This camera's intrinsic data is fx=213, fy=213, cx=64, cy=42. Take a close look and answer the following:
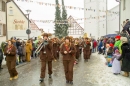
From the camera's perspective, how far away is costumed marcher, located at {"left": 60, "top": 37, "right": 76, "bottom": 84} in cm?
862

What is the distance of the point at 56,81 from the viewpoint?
29.6ft

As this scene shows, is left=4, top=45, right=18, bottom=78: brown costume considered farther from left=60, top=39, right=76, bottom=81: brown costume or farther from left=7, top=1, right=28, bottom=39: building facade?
left=7, top=1, right=28, bottom=39: building facade

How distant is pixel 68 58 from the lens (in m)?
8.73

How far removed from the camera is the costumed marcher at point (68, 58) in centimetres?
862

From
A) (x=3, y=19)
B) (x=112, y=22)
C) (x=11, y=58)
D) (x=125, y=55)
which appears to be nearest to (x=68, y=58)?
(x=11, y=58)

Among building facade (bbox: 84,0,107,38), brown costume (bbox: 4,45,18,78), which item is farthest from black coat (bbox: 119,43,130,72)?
building facade (bbox: 84,0,107,38)

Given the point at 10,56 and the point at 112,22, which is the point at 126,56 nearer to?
the point at 10,56

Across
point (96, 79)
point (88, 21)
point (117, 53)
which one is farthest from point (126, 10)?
point (88, 21)

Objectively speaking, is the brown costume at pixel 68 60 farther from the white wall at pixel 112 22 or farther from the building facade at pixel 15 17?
the white wall at pixel 112 22

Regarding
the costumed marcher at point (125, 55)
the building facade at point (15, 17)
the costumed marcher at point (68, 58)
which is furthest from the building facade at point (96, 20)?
the costumed marcher at point (68, 58)

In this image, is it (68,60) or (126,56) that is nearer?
(68,60)

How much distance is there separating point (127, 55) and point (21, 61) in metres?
8.91

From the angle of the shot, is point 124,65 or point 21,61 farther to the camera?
point 21,61

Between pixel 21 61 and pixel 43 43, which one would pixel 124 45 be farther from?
pixel 21 61
